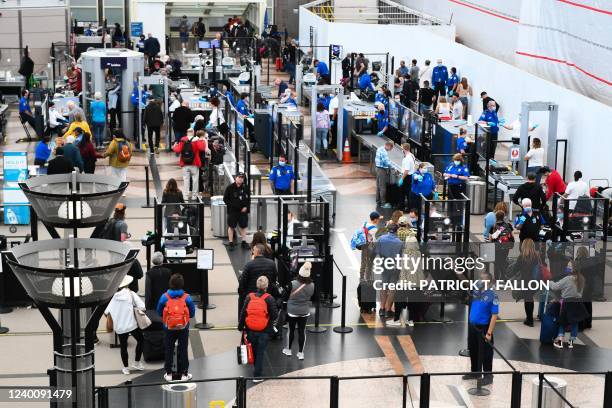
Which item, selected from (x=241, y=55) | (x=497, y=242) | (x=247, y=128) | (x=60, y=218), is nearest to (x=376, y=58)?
(x=241, y=55)

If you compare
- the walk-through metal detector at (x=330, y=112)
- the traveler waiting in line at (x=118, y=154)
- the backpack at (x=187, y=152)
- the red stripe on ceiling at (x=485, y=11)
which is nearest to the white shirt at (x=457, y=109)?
the walk-through metal detector at (x=330, y=112)

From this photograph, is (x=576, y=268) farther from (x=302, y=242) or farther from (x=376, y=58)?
(x=376, y=58)

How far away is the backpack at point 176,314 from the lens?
15.6 meters

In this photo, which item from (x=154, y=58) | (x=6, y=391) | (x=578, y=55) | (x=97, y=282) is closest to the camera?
(x=97, y=282)

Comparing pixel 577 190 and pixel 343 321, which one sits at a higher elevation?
pixel 577 190

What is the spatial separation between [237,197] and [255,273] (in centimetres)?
503

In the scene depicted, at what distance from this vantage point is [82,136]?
26.8 m

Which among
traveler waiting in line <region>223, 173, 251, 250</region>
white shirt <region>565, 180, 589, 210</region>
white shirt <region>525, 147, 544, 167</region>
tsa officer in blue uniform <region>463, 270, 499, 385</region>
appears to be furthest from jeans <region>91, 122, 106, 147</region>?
tsa officer in blue uniform <region>463, 270, 499, 385</region>

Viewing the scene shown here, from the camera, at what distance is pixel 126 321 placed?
641 inches

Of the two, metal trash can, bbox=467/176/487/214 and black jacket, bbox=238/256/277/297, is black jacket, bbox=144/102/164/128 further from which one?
black jacket, bbox=238/256/277/297

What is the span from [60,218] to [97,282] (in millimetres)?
931

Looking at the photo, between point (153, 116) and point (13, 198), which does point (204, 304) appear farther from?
point (153, 116)

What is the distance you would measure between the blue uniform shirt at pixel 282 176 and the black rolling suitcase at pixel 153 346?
8123mm

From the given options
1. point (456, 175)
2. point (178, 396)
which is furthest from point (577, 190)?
point (178, 396)
